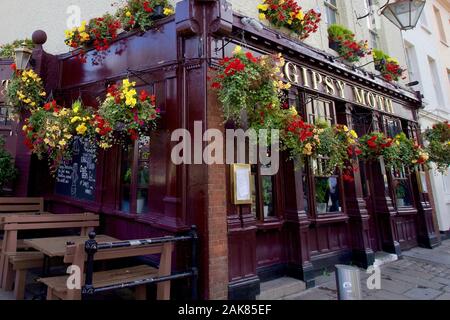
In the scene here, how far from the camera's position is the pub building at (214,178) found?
14.0ft

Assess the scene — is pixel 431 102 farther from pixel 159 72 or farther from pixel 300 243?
pixel 159 72

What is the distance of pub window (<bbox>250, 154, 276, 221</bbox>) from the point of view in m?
5.04

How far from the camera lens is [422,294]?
485 centimetres

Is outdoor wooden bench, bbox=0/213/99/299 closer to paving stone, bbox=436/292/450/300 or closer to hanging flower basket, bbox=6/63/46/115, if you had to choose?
hanging flower basket, bbox=6/63/46/115

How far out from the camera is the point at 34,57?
700 centimetres

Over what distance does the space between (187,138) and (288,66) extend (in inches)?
106

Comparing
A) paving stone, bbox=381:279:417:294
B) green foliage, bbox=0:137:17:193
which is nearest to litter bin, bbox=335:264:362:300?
paving stone, bbox=381:279:417:294

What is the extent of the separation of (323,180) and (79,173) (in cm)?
524

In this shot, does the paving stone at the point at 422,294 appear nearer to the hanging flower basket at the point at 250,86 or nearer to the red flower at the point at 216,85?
the hanging flower basket at the point at 250,86

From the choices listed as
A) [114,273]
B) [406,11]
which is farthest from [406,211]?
[114,273]

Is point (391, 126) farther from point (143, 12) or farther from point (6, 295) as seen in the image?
point (6, 295)

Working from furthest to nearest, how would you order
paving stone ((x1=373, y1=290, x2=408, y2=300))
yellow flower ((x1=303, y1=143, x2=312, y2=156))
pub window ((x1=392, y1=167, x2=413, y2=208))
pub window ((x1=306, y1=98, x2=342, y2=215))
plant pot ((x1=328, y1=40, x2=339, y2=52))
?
pub window ((x1=392, y1=167, x2=413, y2=208))
plant pot ((x1=328, y1=40, x2=339, y2=52))
pub window ((x1=306, y1=98, x2=342, y2=215))
paving stone ((x1=373, y1=290, x2=408, y2=300))
yellow flower ((x1=303, y1=143, x2=312, y2=156))

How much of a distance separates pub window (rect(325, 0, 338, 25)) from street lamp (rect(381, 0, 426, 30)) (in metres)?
1.67
